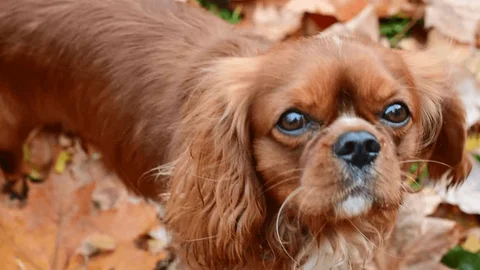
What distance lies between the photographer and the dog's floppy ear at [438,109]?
6.59ft

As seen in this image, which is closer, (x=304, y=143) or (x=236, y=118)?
(x=304, y=143)

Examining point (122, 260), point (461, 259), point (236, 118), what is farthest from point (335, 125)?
point (122, 260)

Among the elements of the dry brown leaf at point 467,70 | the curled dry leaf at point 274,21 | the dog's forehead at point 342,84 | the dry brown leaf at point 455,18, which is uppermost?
the dog's forehead at point 342,84

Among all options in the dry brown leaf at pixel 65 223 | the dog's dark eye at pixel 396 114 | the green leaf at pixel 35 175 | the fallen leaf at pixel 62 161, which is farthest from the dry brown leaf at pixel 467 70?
the green leaf at pixel 35 175

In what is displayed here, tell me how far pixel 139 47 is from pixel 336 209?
942 millimetres

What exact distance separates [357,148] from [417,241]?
3.65 ft

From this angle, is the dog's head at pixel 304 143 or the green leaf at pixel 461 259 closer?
the dog's head at pixel 304 143

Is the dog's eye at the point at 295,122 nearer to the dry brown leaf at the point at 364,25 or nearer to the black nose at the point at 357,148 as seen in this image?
the black nose at the point at 357,148

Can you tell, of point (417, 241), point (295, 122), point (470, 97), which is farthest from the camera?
point (470, 97)

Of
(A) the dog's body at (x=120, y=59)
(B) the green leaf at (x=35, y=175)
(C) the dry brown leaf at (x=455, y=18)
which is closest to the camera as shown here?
(A) the dog's body at (x=120, y=59)

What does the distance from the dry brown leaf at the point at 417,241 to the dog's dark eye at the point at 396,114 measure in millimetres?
777

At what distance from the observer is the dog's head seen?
1693 mm

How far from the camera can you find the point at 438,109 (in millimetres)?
2033

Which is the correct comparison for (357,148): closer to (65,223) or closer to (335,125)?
(335,125)
